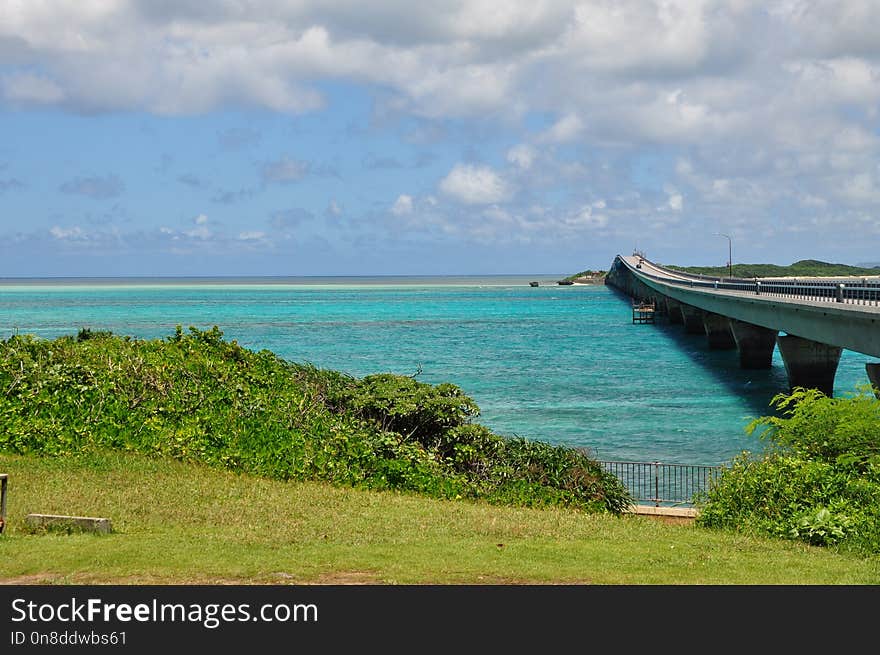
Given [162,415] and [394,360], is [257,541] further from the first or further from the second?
[394,360]

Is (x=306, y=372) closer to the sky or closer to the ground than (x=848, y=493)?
closer to the sky

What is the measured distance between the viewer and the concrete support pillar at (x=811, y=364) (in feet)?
180

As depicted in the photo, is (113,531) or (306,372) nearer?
(113,531)

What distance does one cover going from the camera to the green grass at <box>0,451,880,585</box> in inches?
478

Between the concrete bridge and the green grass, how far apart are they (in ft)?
46.9

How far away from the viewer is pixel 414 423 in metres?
25.0

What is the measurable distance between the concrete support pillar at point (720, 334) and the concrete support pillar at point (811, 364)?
93.9ft

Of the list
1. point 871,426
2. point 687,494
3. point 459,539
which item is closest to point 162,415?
point 459,539

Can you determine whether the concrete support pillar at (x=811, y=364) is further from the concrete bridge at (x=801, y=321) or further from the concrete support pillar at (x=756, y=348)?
the concrete support pillar at (x=756, y=348)

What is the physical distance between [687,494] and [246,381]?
1302 cm

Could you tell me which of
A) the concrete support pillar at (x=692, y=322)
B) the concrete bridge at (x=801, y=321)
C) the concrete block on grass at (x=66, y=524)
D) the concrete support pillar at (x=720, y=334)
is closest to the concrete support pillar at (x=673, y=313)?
the concrete support pillar at (x=692, y=322)

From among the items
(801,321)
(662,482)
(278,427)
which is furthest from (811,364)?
(278,427)

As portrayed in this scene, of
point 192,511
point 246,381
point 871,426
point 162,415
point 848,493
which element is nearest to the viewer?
point 192,511

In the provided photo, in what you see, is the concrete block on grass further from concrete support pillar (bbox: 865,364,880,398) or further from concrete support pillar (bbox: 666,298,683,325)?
concrete support pillar (bbox: 666,298,683,325)
